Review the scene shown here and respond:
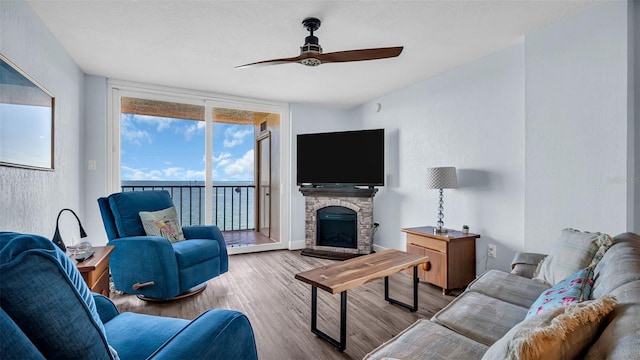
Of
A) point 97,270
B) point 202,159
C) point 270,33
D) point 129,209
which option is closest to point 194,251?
point 129,209

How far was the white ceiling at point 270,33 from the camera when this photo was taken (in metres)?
2.06

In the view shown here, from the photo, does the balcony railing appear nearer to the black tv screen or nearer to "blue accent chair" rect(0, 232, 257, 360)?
the black tv screen

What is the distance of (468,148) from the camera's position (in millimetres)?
3141

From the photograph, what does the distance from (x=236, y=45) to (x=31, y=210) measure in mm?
1934

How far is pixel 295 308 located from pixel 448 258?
4.82ft

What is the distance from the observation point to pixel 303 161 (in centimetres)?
443

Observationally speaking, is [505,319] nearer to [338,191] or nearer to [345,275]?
[345,275]

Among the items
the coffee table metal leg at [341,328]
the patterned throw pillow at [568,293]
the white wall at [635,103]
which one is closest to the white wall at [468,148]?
the white wall at [635,103]

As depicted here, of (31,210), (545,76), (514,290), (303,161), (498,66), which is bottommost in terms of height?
(514,290)

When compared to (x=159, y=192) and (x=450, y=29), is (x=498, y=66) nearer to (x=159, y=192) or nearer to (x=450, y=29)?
(x=450, y=29)

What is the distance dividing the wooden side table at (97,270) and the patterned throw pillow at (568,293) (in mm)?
2169

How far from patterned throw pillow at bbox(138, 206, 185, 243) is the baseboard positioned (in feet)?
6.18

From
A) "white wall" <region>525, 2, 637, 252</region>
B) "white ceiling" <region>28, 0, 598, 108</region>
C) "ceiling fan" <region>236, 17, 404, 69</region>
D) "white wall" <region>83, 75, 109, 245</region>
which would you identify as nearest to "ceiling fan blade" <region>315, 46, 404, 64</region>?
"ceiling fan" <region>236, 17, 404, 69</region>

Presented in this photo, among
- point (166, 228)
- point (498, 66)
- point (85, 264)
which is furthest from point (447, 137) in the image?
point (85, 264)
